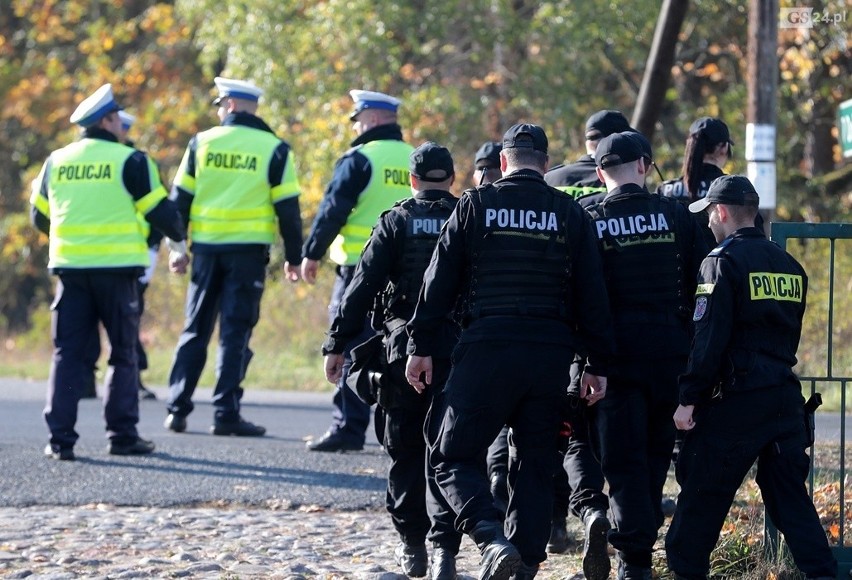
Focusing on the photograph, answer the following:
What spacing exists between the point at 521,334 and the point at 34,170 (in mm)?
18946

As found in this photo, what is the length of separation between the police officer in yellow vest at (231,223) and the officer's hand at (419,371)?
12.1 ft

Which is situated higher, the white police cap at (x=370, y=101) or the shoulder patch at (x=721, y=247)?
the white police cap at (x=370, y=101)

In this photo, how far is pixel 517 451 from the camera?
18.0 ft

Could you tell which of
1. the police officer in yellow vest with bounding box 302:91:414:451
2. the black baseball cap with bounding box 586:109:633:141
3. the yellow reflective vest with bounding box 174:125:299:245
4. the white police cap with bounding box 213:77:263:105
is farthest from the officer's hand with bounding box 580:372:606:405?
the white police cap with bounding box 213:77:263:105

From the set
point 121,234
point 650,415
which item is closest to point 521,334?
point 650,415

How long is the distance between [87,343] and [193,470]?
1108mm

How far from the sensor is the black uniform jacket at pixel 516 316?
534 cm

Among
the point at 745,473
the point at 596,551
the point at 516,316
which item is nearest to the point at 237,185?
the point at 516,316

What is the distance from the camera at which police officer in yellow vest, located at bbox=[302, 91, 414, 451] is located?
848cm

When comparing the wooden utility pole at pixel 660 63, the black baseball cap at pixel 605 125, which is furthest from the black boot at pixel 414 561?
the wooden utility pole at pixel 660 63

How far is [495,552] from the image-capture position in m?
5.16

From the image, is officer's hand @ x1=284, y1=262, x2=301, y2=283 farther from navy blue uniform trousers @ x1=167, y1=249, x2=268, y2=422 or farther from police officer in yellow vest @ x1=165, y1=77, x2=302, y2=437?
navy blue uniform trousers @ x1=167, y1=249, x2=268, y2=422

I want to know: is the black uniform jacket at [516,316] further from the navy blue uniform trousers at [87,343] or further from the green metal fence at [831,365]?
the navy blue uniform trousers at [87,343]

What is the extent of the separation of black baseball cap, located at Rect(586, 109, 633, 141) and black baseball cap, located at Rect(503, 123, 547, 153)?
4.51ft
